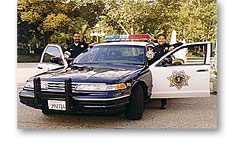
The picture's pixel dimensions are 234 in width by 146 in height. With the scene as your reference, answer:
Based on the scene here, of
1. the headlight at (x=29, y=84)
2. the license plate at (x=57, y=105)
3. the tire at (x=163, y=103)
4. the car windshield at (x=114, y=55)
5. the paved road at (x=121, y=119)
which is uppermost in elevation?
the car windshield at (x=114, y=55)

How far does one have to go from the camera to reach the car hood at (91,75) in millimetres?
3861

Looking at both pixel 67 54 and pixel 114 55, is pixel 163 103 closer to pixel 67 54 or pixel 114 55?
pixel 114 55

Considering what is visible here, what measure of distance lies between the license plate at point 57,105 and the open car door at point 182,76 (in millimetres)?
1461

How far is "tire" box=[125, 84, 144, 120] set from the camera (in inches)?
165

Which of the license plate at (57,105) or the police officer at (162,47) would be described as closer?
the license plate at (57,105)

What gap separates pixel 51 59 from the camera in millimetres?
4875

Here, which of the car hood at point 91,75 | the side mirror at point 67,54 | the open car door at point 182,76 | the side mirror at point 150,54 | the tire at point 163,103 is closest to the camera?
the car hood at point 91,75

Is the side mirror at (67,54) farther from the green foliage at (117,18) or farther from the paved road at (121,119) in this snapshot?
the paved road at (121,119)

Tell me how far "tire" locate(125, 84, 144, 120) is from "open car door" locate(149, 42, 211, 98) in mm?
409

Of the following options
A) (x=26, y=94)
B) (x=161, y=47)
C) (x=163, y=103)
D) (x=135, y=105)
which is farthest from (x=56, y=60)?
(x=163, y=103)

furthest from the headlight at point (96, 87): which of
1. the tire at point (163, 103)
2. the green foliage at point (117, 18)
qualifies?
the tire at point (163, 103)

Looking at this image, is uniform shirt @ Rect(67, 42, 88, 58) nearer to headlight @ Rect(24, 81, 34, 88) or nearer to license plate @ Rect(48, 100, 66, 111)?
headlight @ Rect(24, 81, 34, 88)

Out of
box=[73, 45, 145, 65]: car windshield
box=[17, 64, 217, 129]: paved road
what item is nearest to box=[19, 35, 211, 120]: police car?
box=[73, 45, 145, 65]: car windshield
